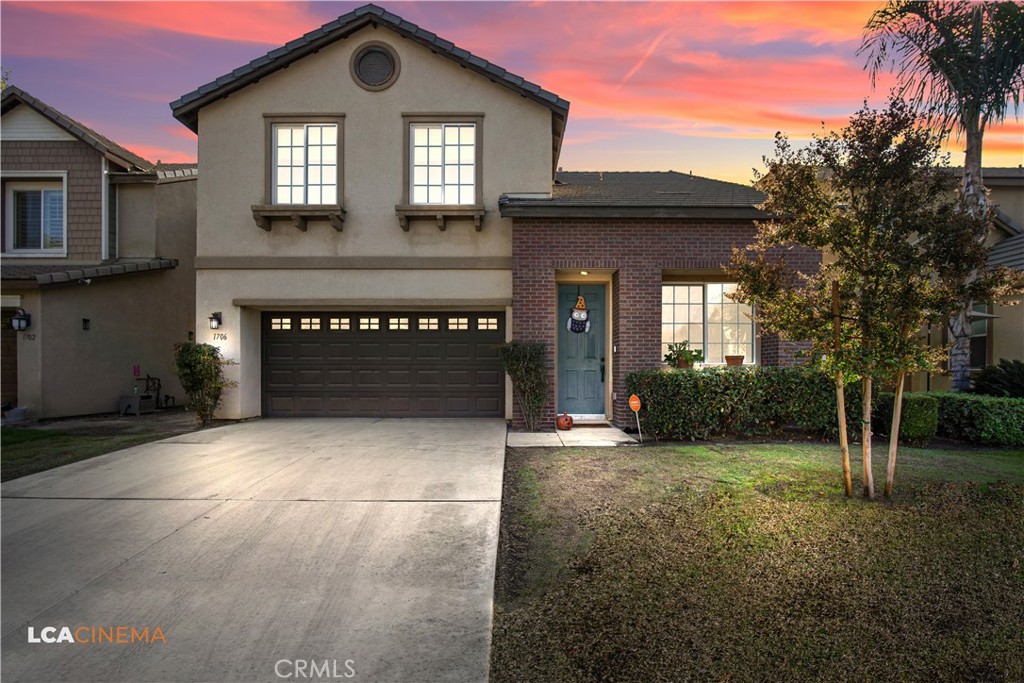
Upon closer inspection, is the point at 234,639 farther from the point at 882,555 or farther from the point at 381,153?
the point at 381,153

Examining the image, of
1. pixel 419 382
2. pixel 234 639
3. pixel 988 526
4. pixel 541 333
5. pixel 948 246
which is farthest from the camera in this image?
pixel 419 382

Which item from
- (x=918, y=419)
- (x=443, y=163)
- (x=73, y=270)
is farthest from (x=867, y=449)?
(x=73, y=270)

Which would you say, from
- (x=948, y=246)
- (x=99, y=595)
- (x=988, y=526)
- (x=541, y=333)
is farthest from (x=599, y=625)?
(x=541, y=333)

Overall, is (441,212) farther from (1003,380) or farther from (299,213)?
(1003,380)

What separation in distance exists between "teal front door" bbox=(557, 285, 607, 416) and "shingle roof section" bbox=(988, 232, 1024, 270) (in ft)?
27.2

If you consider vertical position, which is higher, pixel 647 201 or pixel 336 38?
pixel 336 38

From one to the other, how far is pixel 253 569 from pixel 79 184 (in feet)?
45.7

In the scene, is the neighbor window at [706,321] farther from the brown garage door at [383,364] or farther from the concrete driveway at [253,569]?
the concrete driveway at [253,569]

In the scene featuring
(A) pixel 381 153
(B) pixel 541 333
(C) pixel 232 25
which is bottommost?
(B) pixel 541 333

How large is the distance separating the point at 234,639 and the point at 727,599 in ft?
10.2

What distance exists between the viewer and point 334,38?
35.2 feet

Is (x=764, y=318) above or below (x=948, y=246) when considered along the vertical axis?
below

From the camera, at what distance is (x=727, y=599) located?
3594 mm

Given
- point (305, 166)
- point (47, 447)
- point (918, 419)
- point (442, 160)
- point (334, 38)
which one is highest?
point (334, 38)
